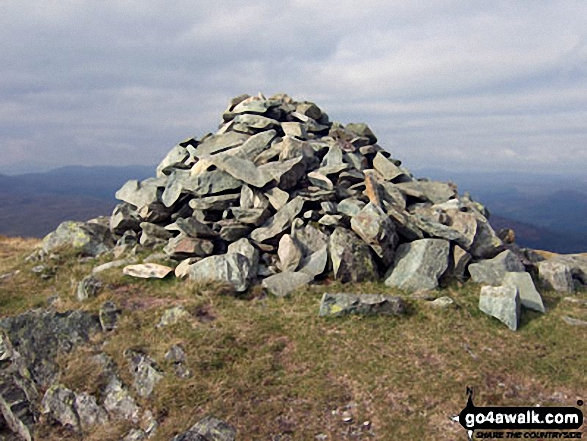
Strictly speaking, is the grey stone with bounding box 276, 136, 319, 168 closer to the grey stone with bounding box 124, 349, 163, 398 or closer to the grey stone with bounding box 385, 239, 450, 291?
the grey stone with bounding box 385, 239, 450, 291

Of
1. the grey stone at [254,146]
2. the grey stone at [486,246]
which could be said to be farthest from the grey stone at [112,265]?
the grey stone at [486,246]

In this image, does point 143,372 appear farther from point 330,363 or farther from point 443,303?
point 443,303

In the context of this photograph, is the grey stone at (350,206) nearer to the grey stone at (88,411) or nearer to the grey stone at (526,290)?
the grey stone at (526,290)

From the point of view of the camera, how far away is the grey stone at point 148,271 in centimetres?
1992

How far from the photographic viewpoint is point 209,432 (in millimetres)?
11234

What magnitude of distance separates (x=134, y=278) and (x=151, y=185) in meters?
8.43

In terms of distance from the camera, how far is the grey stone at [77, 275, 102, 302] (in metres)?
18.3

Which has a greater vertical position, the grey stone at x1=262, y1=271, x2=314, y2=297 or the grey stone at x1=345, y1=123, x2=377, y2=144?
the grey stone at x1=345, y1=123, x2=377, y2=144

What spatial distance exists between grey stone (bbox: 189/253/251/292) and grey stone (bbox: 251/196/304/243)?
1.85 metres

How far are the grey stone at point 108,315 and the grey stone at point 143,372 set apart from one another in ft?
7.12

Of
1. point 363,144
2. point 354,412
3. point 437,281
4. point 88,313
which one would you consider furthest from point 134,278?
point 363,144

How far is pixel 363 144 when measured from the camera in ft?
105

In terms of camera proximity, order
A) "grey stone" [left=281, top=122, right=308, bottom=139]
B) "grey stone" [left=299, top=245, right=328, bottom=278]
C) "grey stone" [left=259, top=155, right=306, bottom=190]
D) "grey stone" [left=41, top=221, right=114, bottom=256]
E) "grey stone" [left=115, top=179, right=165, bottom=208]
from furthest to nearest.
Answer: "grey stone" [left=281, top=122, right=308, bottom=139] < "grey stone" [left=115, top=179, right=165, bottom=208] < "grey stone" [left=41, top=221, right=114, bottom=256] < "grey stone" [left=259, top=155, right=306, bottom=190] < "grey stone" [left=299, top=245, right=328, bottom=278]

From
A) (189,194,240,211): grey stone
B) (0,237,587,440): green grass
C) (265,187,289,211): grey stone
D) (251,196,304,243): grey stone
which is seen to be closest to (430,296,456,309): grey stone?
(0,237,587,440): green grass
